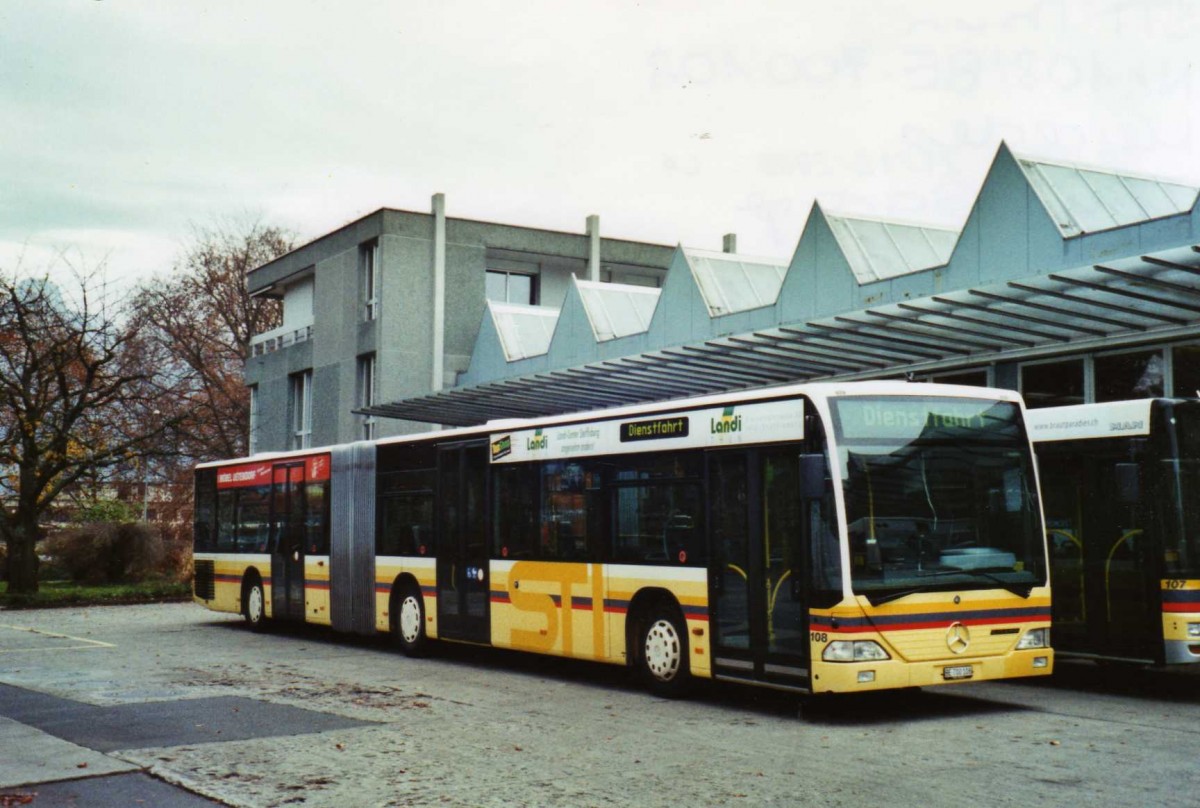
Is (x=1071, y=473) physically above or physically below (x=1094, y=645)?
above

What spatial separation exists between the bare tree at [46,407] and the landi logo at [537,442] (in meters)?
18.8

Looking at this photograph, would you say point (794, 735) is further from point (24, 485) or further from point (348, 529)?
point (24, 485)

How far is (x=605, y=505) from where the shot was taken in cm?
1405

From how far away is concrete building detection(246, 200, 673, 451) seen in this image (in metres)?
40.2

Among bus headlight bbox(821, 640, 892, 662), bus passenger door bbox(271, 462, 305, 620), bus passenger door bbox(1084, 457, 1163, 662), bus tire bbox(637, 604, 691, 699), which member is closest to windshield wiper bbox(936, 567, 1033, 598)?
bus headlight bbox(821, 640, 892, 662)

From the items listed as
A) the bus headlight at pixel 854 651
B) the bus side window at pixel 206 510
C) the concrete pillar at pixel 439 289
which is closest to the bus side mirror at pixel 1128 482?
the bus headlight at pixel 854 651

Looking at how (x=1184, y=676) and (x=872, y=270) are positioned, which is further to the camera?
(x=872, y=270)

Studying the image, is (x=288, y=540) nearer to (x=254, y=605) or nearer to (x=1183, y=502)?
(x=254, y=605)

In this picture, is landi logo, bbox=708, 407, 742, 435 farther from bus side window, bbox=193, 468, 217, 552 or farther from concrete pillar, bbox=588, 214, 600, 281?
concrete pillar, bbox=588, 214, 600, 281

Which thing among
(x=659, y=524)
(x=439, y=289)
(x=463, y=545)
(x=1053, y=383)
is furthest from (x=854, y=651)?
(x=439, y=289)

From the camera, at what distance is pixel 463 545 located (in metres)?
16.6

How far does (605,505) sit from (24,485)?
22586mm

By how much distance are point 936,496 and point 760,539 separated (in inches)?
60.5

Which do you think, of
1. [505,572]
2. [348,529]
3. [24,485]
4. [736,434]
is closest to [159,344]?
[24,485]
